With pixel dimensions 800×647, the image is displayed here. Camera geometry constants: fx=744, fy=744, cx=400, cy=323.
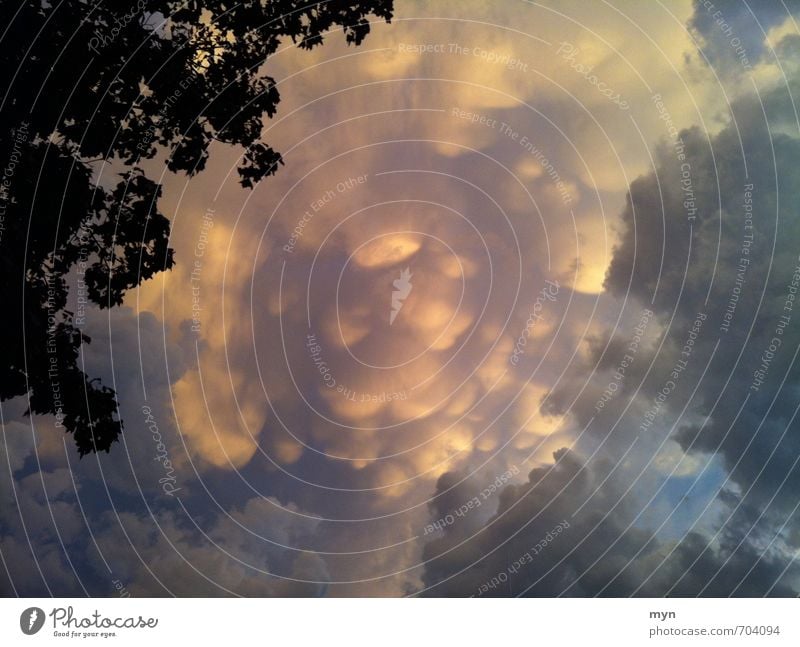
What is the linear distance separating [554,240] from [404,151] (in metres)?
2.15

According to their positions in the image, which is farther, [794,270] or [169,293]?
[794,270]

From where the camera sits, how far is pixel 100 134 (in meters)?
8.45

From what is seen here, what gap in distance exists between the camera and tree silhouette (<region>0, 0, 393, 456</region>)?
8.23 meters

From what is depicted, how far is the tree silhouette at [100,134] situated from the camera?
8234mm

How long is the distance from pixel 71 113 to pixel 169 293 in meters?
2.32

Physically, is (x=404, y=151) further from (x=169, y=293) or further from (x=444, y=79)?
(x=169, y=293)

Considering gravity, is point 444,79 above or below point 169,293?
above

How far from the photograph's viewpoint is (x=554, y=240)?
9.25 metres

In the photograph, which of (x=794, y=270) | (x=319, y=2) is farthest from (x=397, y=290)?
(x=794, y=270)
